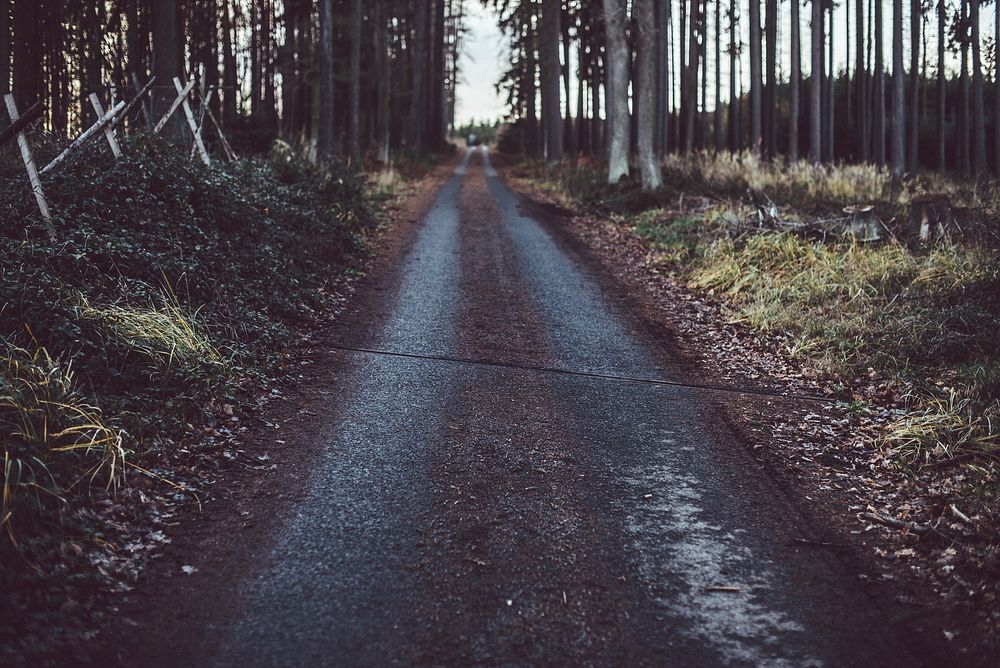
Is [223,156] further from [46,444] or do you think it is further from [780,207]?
[46,444]

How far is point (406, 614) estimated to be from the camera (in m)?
3.34

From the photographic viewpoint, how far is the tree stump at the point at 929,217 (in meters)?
10.6

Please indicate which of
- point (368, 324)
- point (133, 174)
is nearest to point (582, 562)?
point (368, 324)

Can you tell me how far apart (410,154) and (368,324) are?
2565 centimetres

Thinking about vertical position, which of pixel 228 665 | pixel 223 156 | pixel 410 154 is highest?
pixel 410 154

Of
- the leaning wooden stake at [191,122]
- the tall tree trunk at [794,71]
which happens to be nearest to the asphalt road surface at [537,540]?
the leaning wooden stake at [191,122]

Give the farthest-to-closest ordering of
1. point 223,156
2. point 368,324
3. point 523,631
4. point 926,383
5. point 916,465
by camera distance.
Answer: point 223,156, point 368,324, point 926,383, point 916,465, point 523,631

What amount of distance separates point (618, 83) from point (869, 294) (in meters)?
12.3

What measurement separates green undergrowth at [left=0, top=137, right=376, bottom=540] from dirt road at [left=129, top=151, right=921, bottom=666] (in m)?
1.04

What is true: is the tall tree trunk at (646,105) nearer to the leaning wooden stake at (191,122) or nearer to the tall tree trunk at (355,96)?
the tall tree trunk at (355,96)

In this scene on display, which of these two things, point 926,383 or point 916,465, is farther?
point 926,383

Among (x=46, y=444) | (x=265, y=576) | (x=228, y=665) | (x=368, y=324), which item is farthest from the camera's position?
(x=368, y=324)

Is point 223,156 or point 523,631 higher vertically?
point 223,156

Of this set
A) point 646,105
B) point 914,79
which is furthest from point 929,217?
point 914,79
